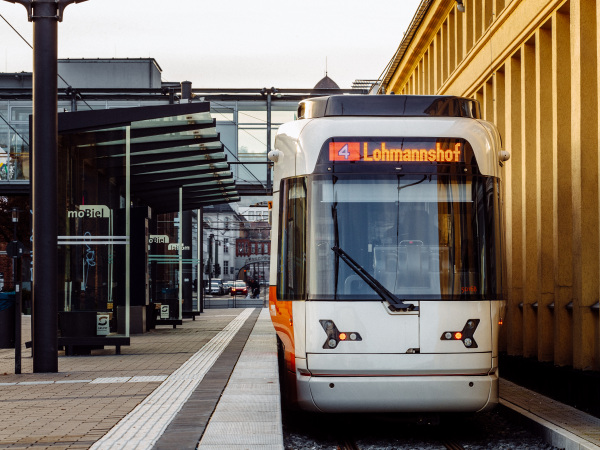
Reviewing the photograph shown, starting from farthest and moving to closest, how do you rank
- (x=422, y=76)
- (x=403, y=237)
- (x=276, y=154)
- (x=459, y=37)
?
1. (x=422, y=76)
2. (x=459, y=37)
3. (x=276, y=154)
4. (x=403, y=237)

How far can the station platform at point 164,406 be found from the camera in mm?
7926

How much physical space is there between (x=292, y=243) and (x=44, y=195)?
17.1ft

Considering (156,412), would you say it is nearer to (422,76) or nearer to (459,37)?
(459,37)

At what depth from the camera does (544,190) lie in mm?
13359

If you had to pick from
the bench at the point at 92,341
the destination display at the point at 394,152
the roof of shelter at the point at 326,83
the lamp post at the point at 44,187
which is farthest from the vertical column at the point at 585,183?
the roof of shelter at the point at 326,83

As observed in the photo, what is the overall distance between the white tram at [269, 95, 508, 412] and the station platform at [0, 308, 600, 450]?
0.80 metres

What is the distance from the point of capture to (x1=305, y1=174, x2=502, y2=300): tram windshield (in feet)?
31.3

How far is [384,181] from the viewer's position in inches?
385

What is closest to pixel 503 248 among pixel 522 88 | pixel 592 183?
pixel 592 183

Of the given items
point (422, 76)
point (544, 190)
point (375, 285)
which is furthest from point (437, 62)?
point (375, 285)

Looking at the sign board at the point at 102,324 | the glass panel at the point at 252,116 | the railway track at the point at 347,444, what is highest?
the glass panel at the point at 252,116

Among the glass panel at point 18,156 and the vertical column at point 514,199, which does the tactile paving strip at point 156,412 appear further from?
the glass panel at point 18,156

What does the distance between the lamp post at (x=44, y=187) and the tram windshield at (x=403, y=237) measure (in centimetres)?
534

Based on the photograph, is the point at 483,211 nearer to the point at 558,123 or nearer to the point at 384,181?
the point at 384,181
